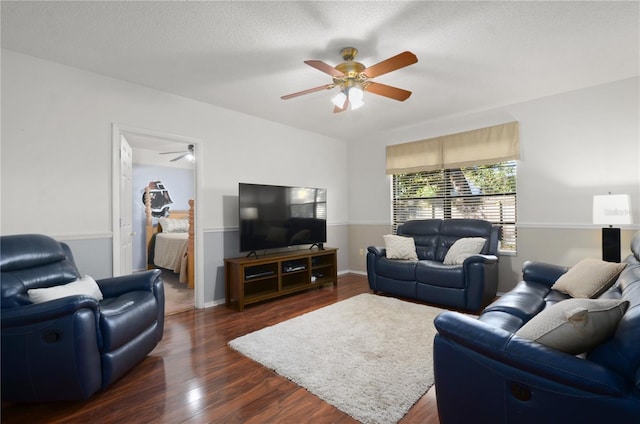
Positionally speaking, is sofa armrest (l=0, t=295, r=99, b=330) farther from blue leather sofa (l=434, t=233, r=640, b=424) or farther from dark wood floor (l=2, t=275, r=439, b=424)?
blue leather sofa (l=434, t=233, r=640, b=424)

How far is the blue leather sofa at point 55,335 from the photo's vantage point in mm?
1754

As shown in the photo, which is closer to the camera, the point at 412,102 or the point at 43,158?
the point at 43,158

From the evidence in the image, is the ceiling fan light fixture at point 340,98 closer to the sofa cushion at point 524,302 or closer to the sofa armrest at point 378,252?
the sofa cushion at point 524,302

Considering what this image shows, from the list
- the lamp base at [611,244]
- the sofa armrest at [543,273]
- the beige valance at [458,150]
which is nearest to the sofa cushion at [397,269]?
the sofa armrest at [543,273]

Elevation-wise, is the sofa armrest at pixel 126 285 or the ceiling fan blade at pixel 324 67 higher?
the ceiling fan blade at pixel 324 67

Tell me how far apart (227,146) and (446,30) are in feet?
9.22

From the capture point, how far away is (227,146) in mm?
4047

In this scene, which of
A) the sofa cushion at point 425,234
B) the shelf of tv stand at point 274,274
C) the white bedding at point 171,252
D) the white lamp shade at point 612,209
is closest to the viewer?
the white lamp shade at point 612,209

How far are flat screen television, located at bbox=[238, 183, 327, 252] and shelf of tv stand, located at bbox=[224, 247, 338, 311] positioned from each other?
19cm

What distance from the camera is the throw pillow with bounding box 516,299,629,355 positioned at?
1.22 meters

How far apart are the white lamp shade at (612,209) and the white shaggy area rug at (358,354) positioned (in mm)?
1884

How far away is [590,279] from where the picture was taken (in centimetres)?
234

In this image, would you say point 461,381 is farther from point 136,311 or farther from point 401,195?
point 401,195

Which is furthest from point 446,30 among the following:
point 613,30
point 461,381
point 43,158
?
point 43,158
